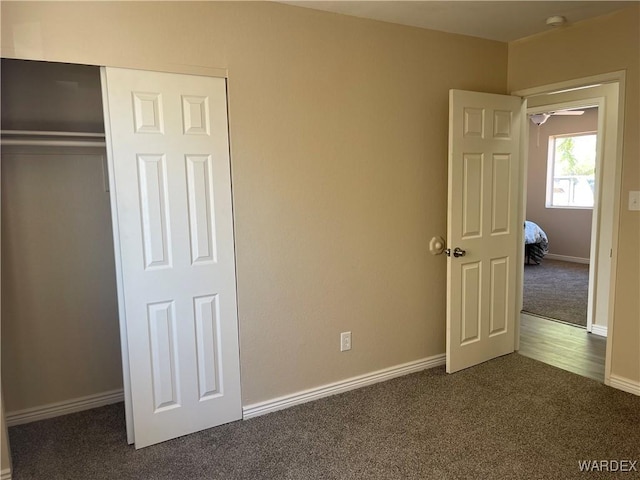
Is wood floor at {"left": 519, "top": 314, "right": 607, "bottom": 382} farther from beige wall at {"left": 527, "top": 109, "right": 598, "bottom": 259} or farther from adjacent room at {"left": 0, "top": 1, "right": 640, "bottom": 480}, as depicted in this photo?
beige wall at {"left": 527, "top": 109, "right": 598, "bottom": 259}

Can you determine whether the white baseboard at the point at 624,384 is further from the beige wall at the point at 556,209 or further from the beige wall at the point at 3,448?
the beige wall at the point at 556,209

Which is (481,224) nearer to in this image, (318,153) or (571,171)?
(318,153)

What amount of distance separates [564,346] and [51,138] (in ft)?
13.0

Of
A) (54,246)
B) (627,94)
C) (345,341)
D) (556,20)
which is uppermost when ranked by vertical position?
(556,20)

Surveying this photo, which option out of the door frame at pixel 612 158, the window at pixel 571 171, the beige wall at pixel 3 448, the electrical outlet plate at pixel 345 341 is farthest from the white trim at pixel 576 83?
the window at pixel 571 171

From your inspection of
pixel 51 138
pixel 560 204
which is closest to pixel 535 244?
pixel 560 204

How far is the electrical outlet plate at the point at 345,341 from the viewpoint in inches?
118

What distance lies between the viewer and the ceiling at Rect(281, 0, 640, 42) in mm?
2625

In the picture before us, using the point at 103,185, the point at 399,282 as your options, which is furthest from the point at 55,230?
the point at 399,282

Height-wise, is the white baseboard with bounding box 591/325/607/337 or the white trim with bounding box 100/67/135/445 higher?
the white trim with bounding box 100/67/135/445

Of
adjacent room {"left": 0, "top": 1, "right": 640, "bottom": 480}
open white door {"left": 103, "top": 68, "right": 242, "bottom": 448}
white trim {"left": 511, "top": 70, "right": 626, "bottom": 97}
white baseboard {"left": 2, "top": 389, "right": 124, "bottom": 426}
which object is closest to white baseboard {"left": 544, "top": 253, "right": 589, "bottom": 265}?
adjacent room {"left": 0, "top": 1, "right": 640, "bottom": 480}

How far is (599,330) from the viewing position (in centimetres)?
404

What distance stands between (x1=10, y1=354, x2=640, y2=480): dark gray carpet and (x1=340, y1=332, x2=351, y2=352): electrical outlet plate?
0.96ft

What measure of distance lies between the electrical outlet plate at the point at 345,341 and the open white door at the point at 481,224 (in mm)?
739
